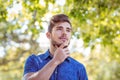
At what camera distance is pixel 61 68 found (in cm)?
338

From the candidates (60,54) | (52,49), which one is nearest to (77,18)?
(52,49)

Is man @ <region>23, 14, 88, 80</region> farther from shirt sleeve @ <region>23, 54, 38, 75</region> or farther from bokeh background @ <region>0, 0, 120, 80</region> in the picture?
bokeh background @ <region>0, 0, 120, 80</region>

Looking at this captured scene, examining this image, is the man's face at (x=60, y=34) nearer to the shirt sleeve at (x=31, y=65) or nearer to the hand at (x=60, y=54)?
the hand at (x=60, y=54)

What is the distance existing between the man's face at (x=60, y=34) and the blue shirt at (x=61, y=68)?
15cm

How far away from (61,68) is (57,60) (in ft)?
0.68

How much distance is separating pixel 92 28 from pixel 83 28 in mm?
188

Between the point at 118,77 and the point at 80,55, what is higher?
the point at 80,55

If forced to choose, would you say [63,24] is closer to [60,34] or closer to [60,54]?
[60,34]

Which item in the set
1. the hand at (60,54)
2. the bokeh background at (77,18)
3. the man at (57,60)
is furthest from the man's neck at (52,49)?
the bokeh background at (77,18)

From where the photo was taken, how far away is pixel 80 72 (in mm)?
3416

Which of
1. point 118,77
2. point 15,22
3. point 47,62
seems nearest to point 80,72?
point 47,62

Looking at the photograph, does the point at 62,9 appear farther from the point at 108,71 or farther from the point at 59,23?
the point at 108,71

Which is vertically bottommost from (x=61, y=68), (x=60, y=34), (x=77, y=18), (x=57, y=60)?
(x=77, y=18)

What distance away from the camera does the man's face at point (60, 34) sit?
10.8 ft
